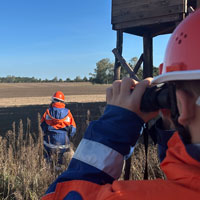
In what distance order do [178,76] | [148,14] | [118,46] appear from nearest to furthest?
[178,76] → [148,14] → [118,46]

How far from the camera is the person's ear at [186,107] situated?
0.90 meters

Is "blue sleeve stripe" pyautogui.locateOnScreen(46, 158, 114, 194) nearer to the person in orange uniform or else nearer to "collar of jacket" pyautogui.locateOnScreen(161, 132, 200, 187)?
the person in orange uniform

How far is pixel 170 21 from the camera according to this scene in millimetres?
5965

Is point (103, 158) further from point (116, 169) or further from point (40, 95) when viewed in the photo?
point (40, 95)

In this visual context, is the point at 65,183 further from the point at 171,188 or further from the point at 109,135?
the point at 171,188

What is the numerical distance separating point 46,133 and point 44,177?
2.60 m

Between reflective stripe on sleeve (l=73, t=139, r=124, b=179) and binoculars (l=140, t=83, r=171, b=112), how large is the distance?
8.3 inches

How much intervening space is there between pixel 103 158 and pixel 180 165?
12.0 inches

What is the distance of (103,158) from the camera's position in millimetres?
1047

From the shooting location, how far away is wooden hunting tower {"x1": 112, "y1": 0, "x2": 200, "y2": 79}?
5898mm

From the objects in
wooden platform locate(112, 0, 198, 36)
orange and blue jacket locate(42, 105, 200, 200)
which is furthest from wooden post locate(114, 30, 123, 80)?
orange and blue jacket locate(42, 105, 200, 200)

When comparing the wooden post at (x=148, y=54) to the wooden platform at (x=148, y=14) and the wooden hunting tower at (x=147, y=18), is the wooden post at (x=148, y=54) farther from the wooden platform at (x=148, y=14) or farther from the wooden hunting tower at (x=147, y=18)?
the wooden platform at (x=148, y=14)

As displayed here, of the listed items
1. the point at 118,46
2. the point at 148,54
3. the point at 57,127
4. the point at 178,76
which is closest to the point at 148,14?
the point at 148,54

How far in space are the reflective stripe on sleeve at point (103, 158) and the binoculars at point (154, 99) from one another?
0.21m
